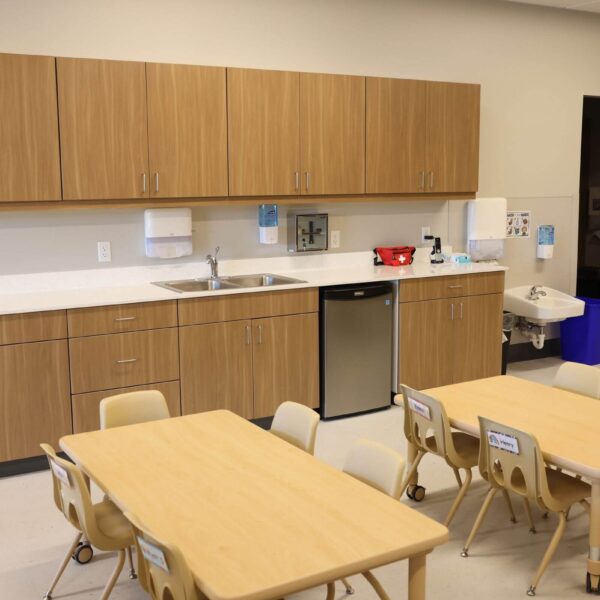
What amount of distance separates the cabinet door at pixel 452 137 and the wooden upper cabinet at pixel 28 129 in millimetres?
2735

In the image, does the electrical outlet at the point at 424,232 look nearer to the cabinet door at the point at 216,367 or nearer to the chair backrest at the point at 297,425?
the cabinet door at the point at 216,367

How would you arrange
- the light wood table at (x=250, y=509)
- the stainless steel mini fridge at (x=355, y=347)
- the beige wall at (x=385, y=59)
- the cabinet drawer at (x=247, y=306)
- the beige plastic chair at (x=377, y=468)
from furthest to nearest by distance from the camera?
the stainless steel mini fridge at (x=355, y=347) < the beige wall at (x=385, y=59) < the cabinet drawer at (x=247, y=306) < the beige plastic chair at (x=377, y=468) < the light wood table at (x=250, y=509)

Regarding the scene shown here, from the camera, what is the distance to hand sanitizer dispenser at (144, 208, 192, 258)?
5.12 meters

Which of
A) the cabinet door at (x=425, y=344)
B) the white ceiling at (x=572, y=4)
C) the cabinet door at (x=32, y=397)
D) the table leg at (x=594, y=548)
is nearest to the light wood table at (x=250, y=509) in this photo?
the table leg at (x=594, y=548)

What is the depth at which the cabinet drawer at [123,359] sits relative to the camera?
14.9 ft

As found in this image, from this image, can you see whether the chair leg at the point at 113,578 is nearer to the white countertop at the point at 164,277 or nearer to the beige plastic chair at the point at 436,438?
the beige plastic chair at the point at 436,438

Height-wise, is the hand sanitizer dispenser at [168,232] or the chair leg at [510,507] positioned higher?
the hand sanitizer dispenser at [168,232]

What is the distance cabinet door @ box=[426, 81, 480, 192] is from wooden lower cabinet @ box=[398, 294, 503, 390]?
0.92 m

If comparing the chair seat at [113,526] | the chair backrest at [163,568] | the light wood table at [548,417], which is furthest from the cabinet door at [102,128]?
the chair backrest at [163,568]

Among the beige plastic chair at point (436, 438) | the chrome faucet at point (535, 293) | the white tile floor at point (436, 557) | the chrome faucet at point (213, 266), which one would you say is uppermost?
the chrome faucet at point (213, 266)

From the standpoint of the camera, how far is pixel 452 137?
19.5ft

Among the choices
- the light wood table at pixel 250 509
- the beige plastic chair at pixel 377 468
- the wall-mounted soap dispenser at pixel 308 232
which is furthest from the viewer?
the wall-mounted soap dispenser at pixel 308 232

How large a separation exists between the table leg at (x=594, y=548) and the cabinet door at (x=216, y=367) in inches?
96.4

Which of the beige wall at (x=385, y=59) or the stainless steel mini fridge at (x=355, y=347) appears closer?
the beige wall at (x=385, y=59)
